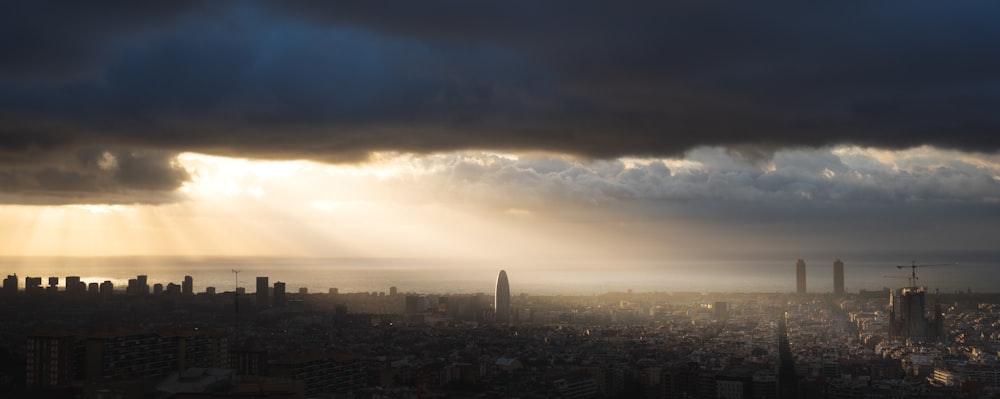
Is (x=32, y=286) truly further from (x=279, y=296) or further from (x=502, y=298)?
(x=502, y=298)

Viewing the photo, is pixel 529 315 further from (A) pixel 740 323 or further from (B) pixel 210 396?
(B) pixel 210 396

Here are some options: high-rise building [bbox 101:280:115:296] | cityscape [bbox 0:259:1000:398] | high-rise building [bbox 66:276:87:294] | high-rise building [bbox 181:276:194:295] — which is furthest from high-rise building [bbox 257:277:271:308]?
high-rise building [bbox 66:276:87:294]

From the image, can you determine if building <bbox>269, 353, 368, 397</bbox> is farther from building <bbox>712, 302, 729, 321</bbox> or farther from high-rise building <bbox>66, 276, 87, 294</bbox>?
high-rise building <bbox>66, 276, 87, 294</bbox>

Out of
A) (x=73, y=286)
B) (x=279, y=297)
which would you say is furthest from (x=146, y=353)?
(x=73, y=286)

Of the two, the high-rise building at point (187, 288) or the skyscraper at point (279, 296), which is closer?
the skyscraper at point (279, 296)

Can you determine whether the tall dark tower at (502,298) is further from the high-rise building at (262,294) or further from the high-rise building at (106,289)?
the high-rise building at (106,289)

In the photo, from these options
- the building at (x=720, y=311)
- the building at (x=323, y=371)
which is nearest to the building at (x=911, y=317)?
the building at (x=720, y=311)
